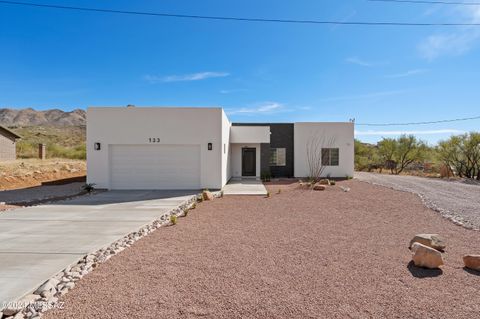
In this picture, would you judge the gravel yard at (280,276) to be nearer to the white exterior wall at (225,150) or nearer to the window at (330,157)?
the white exterior wall at (225,150)

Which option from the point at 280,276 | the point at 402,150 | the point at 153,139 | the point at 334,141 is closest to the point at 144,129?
the point at 153,139

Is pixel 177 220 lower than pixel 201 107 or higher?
lower

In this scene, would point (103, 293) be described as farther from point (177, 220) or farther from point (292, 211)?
point (292, 211)

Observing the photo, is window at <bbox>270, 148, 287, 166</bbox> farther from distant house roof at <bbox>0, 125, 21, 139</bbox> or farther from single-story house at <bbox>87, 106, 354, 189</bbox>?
distant house roof at <bbox>0, 125, 21, 139</bbox>

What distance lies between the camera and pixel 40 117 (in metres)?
93.8

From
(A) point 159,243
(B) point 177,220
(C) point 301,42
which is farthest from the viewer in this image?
(C) point 301,42

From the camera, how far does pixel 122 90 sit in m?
20.1

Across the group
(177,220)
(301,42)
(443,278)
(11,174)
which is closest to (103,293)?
(177,220)

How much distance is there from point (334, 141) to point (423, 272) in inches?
618

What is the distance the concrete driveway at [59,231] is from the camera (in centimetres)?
368

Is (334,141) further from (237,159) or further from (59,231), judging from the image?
(59,231)

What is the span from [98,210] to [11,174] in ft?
37.9

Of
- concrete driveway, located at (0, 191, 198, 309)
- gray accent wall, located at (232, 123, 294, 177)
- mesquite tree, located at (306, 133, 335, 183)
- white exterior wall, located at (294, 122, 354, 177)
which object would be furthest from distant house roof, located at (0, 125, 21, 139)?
mesquite tree, located at (306, 133, 335, 183)

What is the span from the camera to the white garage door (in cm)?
1266
